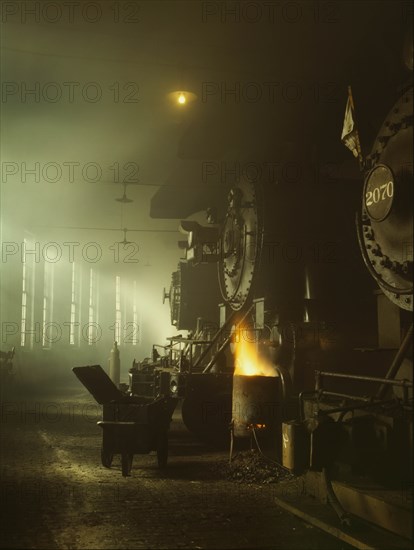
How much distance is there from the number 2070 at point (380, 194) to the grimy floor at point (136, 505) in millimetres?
2426

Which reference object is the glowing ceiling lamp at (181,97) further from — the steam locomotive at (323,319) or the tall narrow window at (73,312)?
the tall narrow window at (73,312)

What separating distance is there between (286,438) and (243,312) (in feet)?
12.6

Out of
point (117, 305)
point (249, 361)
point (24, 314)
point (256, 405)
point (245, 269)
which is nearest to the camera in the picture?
point (256, 405)

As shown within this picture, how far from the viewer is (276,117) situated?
7066 millimetres

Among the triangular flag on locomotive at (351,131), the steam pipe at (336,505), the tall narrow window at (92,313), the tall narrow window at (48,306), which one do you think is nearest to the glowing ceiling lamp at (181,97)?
the triangular flag on locomotive at (351,131)

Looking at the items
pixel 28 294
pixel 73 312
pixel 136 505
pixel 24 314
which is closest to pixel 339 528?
pixel 136 505

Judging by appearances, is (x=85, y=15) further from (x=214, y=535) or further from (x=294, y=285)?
(x=214, y=535)

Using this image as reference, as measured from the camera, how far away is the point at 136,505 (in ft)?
15.9

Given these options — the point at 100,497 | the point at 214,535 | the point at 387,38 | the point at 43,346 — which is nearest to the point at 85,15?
the point at 387,38

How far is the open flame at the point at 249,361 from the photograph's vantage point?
260 inches

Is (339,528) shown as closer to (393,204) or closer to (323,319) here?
(393,204)

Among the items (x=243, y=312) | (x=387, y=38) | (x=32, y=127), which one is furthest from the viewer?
(x=32, y=127)

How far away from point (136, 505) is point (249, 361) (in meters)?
2.74

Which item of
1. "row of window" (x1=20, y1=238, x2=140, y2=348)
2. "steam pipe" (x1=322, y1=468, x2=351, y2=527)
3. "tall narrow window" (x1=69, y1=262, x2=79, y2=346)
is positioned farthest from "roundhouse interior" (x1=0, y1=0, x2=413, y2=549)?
"tall narrow window" (x1=69, y1=262, x2=79, y2=346)
